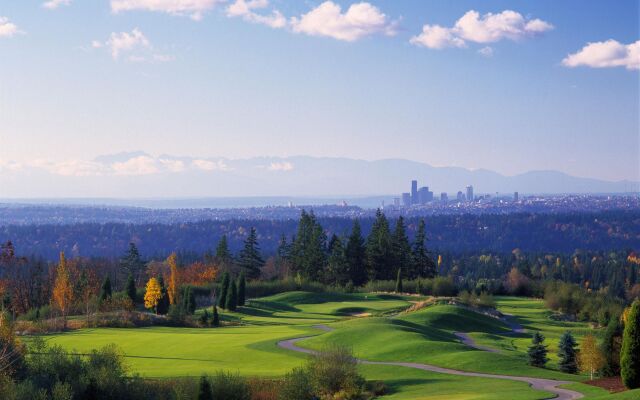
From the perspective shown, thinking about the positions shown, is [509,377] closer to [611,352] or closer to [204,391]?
[611,352]

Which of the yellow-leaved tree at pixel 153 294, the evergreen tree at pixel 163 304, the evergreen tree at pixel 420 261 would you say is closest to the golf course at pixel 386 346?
the evergreen tree at pixel 163 304

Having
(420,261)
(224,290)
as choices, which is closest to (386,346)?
(224,290)

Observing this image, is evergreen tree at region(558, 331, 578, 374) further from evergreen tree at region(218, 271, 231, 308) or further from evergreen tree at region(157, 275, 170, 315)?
evergreen tree at region(157, 275, 170, 315)

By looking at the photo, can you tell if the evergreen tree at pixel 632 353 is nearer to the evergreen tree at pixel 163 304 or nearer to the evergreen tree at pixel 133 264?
the evergreen tree at pixel 163 304

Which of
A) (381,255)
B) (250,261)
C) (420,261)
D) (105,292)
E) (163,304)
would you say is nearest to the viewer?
(105,292)

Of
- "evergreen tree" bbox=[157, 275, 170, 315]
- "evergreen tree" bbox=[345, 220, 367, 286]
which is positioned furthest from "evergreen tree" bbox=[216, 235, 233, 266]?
"evergreen tree" bbox=[157, 275, 170, 315]
